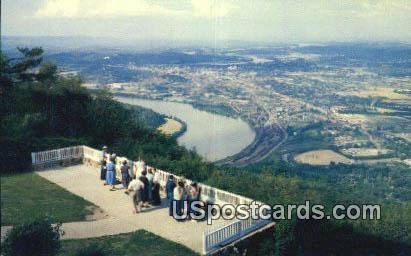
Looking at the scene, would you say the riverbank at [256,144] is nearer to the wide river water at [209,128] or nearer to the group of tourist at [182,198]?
the wide river water at [209,128]

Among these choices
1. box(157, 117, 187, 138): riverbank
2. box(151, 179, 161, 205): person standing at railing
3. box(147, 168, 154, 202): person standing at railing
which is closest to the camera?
box(147, 168, 154, 202): person standing at railing

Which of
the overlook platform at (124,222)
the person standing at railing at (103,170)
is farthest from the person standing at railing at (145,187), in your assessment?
the person standing at railing at (103,170)

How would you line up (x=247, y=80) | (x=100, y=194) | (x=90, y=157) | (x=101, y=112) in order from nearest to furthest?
(x=100, y=194) → (x=90, y=157) → (x=101, y=112) → (x=247, y=80)

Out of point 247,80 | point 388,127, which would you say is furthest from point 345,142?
point 247,80

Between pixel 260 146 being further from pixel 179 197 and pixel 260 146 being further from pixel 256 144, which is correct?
pixel 179 197

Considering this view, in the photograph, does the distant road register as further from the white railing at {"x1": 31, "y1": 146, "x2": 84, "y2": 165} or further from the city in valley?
the white railing at {"x1": 31, "y1": 146, "x2": 84, "y2": 165}

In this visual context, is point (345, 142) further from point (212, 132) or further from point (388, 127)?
point (212, 132)

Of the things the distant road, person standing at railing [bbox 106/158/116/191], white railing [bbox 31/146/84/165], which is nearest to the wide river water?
the distant road
